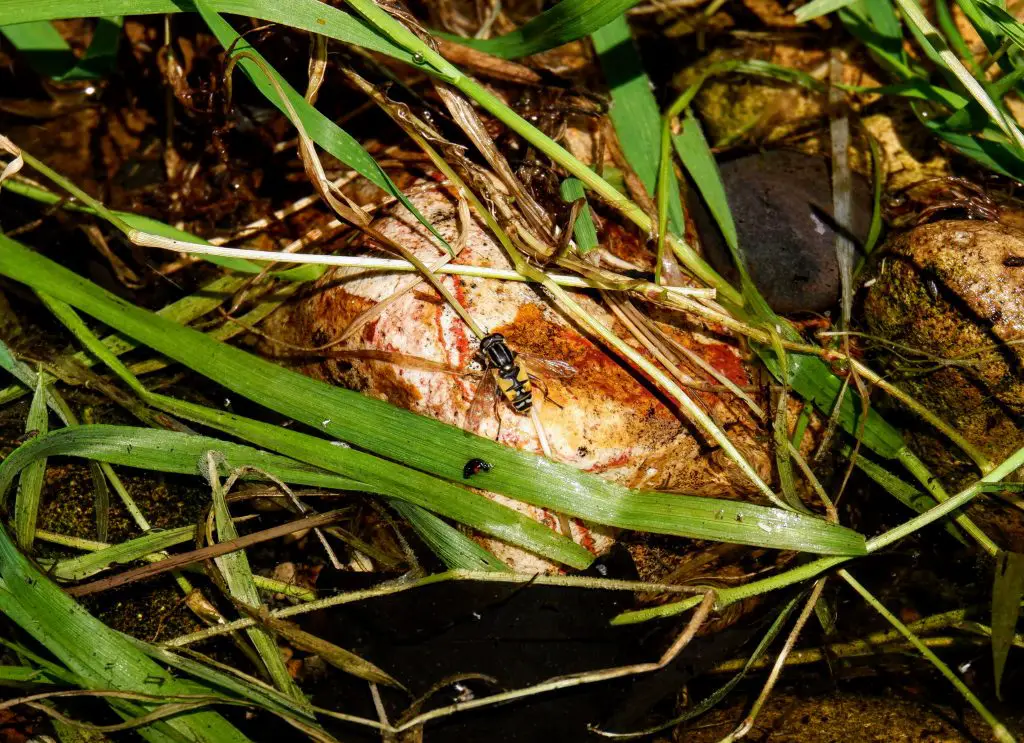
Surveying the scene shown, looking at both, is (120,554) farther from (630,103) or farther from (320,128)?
(630,103)

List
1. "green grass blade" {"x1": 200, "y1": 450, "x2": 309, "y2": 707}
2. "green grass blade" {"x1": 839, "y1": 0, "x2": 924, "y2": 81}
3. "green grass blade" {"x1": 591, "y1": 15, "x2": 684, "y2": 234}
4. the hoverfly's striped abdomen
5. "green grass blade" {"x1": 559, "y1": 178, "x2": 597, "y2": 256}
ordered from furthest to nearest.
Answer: "green grass blade" {"x1": 839, "y1": 0, "x2": 924, "y2": 81}, "green grass blade" {"x1": 591, "y1": 15, "x2": 684, "y2": 234}, "green grass blade" {"x1": 559, "y1": 178, "x2": 597, "y2": 256}, "green grass blade" {"x1": 200, "y1": 450, "x2": 309, "y2": 707}, the hoverfly's striped abdomen

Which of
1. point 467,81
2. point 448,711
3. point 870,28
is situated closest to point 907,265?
point 870,28

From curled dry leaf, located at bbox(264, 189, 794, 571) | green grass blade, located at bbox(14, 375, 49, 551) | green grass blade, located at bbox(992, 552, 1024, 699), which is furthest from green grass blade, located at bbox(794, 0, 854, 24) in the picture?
green grass blade, located at bbox(14, 375, 49, 551)

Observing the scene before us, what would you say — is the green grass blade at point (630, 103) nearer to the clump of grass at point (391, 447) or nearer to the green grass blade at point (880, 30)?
the clump of grass at point (391, 447)

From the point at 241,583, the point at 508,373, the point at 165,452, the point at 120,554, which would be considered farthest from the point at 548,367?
the point at 120,554

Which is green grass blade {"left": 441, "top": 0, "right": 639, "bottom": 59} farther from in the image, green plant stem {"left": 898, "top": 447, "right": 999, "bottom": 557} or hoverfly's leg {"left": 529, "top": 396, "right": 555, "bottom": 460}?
green plant stem {"left": 898, "top": 447, "right": 999, "bottom": 557}

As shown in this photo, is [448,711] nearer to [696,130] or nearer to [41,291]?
[41,291]
